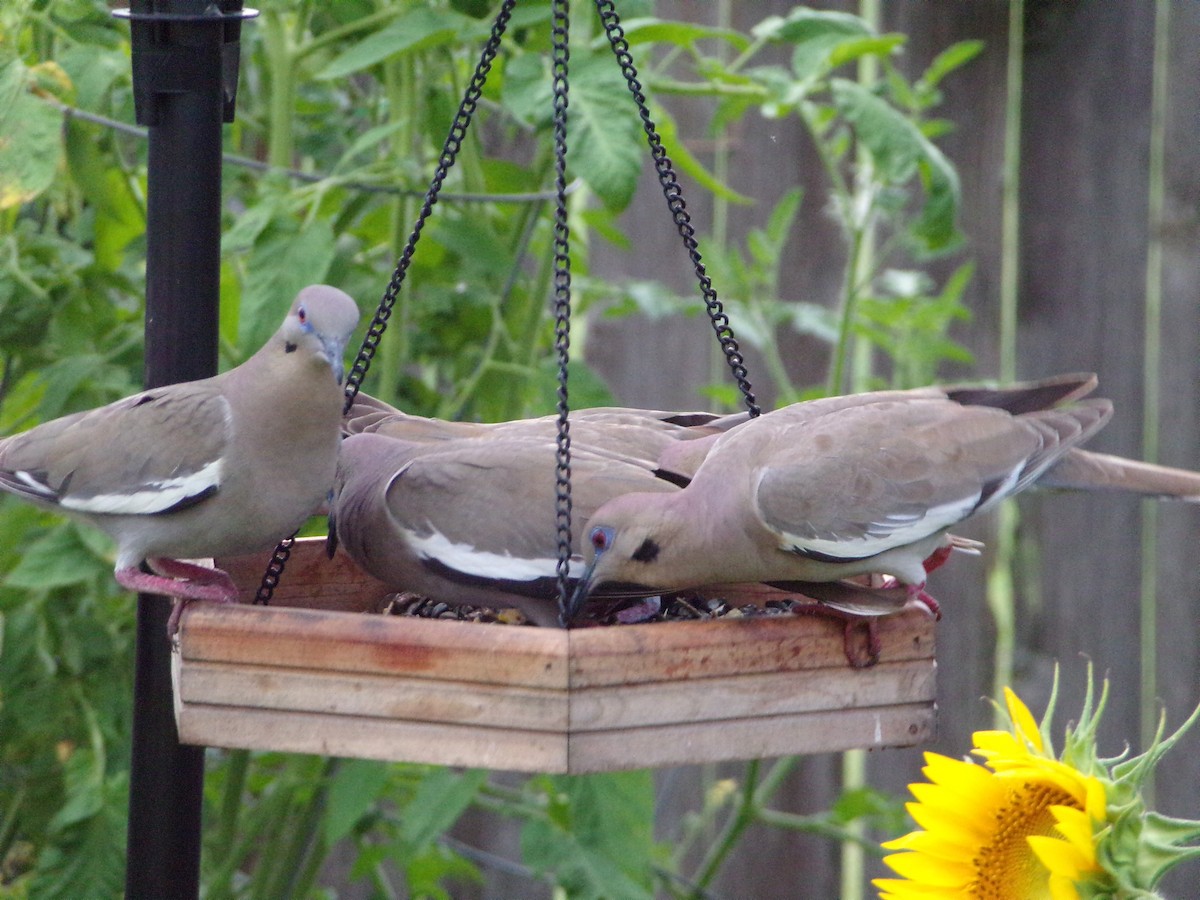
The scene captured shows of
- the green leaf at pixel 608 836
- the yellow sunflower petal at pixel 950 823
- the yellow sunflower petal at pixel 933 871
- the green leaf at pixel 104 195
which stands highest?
the green leaf at pixel 104 195

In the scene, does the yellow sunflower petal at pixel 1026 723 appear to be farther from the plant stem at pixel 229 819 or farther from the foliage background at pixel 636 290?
the plant stem at pixel 229 819

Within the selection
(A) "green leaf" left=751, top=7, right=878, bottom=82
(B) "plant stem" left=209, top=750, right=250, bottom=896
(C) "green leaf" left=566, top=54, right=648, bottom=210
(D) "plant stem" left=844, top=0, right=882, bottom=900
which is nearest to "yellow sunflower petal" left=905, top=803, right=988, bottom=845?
(C) "green leaf" left=566, top=54, right=648, bottom=210

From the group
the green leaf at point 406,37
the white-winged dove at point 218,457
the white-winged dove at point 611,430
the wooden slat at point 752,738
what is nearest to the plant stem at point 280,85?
the green leaf at point 406,37

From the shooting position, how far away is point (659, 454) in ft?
7.47

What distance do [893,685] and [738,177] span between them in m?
2.48

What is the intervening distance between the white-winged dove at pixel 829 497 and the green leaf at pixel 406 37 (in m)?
0.89

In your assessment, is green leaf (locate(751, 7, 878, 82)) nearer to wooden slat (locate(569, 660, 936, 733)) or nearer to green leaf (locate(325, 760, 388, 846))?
wooden slat (locate(569, 660, 936, 733))

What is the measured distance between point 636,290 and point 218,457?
59.2 inches

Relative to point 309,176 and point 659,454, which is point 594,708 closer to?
point 659,454

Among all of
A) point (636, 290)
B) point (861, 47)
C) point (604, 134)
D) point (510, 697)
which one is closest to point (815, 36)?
point (861, 47)

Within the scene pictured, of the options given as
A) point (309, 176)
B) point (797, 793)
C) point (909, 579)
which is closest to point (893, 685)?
point (909, 579)

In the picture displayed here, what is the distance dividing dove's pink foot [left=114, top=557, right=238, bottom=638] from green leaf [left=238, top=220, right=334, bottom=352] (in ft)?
1.46

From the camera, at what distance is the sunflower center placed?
150cm

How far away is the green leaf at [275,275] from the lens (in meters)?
2.37
